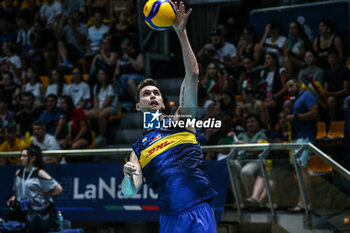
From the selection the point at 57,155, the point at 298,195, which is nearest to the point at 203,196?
the point at 298,195

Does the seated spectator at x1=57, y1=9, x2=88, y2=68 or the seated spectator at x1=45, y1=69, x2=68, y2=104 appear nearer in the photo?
the seated spectator at x1=45, y1=69, x2=68, y2=104

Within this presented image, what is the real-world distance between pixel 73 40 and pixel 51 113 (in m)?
2.84

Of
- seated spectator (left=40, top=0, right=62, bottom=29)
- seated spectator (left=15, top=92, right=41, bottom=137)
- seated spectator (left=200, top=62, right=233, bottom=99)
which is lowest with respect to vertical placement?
seated spectator (left=15, top=92, right=41, bottom=137)

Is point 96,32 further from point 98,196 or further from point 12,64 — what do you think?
point 98,196

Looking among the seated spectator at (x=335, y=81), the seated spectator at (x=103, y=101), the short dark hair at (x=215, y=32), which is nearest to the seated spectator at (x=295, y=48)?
the seated spectator at (x=335, y=81)

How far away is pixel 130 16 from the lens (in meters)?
12.2

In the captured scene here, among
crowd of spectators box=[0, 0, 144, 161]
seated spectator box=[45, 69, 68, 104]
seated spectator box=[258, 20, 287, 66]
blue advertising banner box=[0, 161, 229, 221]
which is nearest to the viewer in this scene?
blue advertising banner box=[0, 161, 229, 221]

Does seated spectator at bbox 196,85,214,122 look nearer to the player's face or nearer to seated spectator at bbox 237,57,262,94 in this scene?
seated spectator at bbox 237,57,262,94

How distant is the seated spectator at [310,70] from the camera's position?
879 centimetres

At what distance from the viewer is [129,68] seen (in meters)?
11.2

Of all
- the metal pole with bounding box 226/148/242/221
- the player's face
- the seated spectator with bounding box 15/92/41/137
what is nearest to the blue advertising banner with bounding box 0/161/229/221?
the metal pole with bounding box 226/148/242/221

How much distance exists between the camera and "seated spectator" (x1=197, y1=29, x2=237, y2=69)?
10307 millimetres

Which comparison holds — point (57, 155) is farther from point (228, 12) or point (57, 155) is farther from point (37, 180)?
point (228, 12)

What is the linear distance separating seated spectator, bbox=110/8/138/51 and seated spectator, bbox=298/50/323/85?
416cm
